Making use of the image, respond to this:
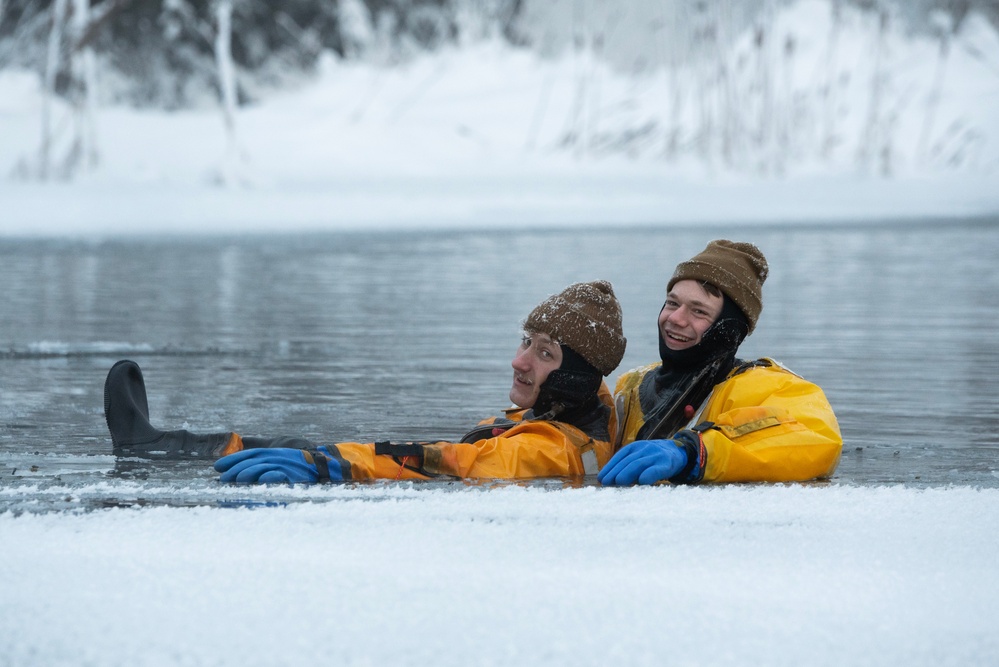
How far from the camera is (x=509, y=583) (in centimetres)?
255

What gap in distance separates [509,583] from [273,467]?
3.95 feet

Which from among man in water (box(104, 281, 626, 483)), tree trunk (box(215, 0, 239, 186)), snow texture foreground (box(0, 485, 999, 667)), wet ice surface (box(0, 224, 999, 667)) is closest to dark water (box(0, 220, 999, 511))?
wet ice surface (box(0, 224, 999, 667))

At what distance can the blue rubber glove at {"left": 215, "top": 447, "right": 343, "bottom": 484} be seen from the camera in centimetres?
355

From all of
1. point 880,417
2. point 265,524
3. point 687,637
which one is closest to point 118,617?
point 265,524

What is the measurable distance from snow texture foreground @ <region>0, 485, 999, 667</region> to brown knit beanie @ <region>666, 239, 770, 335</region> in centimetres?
75

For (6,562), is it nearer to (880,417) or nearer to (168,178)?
(880,417)

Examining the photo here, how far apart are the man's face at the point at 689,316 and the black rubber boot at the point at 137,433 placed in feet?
4.41

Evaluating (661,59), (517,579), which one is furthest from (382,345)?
(661,59)

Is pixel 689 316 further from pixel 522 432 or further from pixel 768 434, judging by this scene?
pixel 522 432

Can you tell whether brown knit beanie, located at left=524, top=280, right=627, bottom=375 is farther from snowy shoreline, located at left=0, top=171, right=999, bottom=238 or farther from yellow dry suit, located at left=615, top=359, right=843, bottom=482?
snowy shoreline, located at left=0, top=171, right=999, bottom=238

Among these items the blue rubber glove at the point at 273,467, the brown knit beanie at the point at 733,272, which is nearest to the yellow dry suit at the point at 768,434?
the brown knit beanie at the point at 733,272

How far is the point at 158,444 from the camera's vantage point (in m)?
4.04

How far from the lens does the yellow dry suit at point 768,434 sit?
11.8 feet

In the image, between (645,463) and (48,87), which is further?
(48,87)
